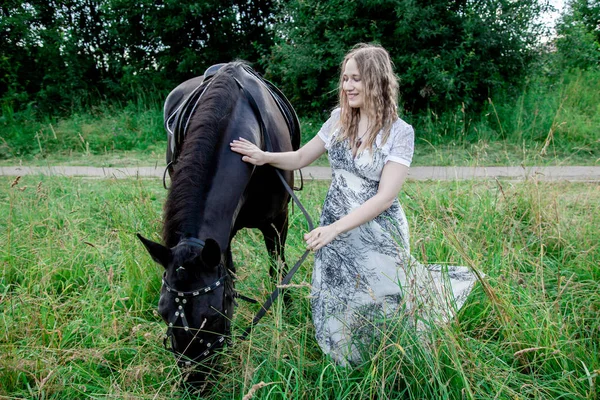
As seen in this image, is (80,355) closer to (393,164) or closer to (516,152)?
(393,164)

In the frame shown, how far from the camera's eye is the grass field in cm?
202

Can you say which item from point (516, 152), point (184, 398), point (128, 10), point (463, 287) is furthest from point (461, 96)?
point (128, 10)

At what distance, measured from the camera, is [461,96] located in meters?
7.64

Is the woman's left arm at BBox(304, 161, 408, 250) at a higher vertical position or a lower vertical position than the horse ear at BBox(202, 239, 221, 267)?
higher

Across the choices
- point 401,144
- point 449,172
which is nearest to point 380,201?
point 401,144

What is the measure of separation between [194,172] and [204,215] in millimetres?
202

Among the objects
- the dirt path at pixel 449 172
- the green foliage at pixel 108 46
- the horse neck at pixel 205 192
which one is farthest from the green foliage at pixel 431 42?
the horse neck at pixel 205 192

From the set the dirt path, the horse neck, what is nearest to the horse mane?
the horse neck

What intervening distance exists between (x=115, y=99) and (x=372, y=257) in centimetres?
1057

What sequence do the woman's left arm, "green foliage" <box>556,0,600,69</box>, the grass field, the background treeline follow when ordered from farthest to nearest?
1. "green foliage" <box>556,0,600,69</box>
2. the background treeline
3. the woman's left arm
4. the grass field

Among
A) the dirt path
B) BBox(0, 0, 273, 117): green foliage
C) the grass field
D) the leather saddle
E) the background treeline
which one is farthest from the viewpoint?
BBox(0, 0, 273, 117): green foliage

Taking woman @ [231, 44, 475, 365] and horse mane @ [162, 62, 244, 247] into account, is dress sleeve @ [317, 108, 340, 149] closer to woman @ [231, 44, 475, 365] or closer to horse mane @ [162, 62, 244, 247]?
woman @ [231, 44, 475, 365]

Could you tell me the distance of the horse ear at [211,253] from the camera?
1853 mm

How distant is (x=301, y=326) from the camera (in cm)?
268
